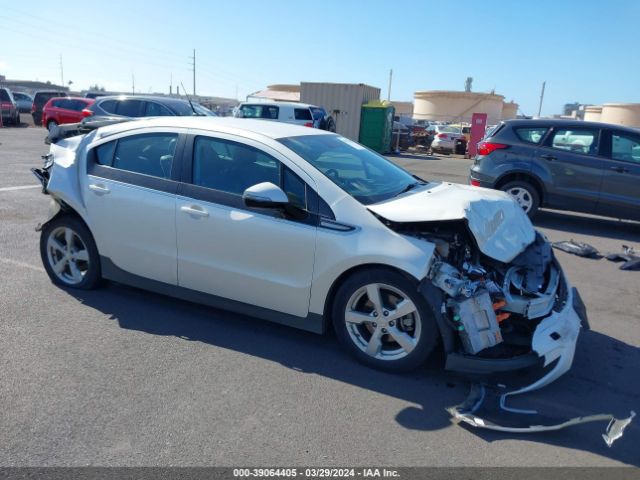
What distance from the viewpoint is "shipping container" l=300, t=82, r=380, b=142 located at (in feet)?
76.9

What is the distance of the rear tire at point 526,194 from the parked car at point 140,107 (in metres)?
8.71

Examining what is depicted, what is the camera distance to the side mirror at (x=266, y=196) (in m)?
3.61

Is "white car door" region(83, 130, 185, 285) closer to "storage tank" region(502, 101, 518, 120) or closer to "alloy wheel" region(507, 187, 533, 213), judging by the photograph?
"alloy wheel" region(507, 187, 533, 213)

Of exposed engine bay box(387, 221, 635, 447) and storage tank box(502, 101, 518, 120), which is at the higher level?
storage tank box(502, 101, 518, 120)

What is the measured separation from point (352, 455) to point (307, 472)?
0.27 metres

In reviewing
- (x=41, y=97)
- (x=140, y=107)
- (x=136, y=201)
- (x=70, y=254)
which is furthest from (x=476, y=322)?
(x=41, y=97)

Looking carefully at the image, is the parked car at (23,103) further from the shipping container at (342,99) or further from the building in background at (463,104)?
the building in background at (463,104)

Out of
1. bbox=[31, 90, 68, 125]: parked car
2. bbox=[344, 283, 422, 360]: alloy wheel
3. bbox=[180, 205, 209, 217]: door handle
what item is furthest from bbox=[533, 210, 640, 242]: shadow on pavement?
bbox=[31, 90, 68, 125]: parked car

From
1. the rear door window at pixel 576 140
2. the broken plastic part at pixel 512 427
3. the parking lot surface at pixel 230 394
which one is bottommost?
the parking lot surface at pixel 230 394

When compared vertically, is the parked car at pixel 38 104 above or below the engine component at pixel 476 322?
above

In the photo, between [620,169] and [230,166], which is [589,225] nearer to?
[620,169]

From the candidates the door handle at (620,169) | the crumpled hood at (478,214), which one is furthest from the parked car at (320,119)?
the crumpled hood at (478,214)

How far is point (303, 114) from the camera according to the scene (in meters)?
19.0

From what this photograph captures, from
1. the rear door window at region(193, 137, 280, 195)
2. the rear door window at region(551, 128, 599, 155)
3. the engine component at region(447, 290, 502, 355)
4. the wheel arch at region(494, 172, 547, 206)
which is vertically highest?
the rear door window at region(551, 128, 599, 155)
